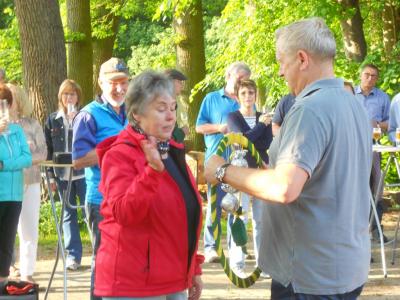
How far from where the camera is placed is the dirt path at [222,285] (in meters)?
8.45

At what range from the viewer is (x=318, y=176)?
3.84 meters

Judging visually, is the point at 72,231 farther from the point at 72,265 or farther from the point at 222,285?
the point at 222,285

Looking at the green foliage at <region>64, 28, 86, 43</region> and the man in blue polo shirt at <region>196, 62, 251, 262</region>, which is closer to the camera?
the man in blue polo shirt at <region>196, 62, 251, 262</region>

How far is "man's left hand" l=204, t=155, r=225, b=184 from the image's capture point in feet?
13.0

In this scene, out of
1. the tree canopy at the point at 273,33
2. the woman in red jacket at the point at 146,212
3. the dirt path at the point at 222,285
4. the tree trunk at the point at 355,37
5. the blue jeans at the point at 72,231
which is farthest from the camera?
the tree trunk at the point at 355,37

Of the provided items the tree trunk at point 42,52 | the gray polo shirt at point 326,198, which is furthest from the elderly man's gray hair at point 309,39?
the tree trunk at point 42,52

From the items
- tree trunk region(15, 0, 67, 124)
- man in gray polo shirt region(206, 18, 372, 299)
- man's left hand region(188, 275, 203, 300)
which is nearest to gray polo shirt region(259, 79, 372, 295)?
man in gray polo shirt region(206, 18, 372, 299)

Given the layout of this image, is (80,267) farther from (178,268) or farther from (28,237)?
(178,268)

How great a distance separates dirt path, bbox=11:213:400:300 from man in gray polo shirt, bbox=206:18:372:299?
444cm

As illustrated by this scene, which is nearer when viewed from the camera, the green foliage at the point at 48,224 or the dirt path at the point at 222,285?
the dirt path at the point at 222,285

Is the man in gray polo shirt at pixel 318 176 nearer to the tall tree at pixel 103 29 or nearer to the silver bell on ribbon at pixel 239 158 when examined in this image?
the silver bell on ribbon at pixel 239 158

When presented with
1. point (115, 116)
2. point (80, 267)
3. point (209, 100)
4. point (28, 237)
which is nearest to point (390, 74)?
point (209, 100)

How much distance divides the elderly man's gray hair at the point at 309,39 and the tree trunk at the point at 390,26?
553 inches

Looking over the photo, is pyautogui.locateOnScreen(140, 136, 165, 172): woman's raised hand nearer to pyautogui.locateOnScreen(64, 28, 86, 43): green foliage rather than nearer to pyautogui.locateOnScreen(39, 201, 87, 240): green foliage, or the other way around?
pyautogui.locateOnScreen(39, 201, 87, 240): green foliage
